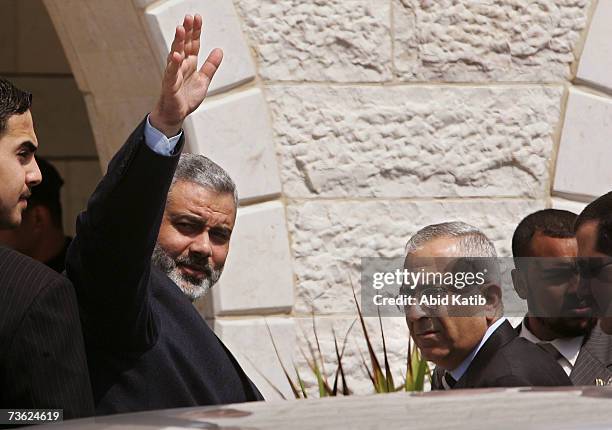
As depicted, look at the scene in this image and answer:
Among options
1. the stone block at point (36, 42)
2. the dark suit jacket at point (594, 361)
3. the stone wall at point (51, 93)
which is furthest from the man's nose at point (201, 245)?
the stone block at point (36, 42)

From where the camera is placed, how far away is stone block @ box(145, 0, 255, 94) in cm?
494

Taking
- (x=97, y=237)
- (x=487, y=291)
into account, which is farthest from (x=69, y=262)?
(x=487, y=291)

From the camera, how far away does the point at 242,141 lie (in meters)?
4.98

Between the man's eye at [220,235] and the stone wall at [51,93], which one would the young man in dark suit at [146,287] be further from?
the stone wall at [51,93]

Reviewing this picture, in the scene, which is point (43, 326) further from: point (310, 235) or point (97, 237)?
point (310, 235)

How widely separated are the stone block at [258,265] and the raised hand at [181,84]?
7.70 feet

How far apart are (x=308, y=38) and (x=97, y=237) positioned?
9.04 ft

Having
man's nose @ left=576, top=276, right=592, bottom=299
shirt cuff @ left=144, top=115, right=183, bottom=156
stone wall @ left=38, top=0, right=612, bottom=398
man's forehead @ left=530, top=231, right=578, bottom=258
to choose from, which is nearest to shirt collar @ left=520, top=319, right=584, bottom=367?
man's nose @ left=576, top=276, right=592, bottom=299

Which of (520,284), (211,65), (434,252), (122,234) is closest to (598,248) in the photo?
(434,252)

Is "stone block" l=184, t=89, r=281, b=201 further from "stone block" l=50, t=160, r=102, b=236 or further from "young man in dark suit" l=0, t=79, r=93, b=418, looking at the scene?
"young man in dark suit" l=0, t=79, r=93, b=418

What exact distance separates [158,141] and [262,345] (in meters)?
2.59

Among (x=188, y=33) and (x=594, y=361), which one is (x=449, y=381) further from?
(x=188, y=33)

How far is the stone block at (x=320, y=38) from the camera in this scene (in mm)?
5051

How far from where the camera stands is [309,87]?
506cm
